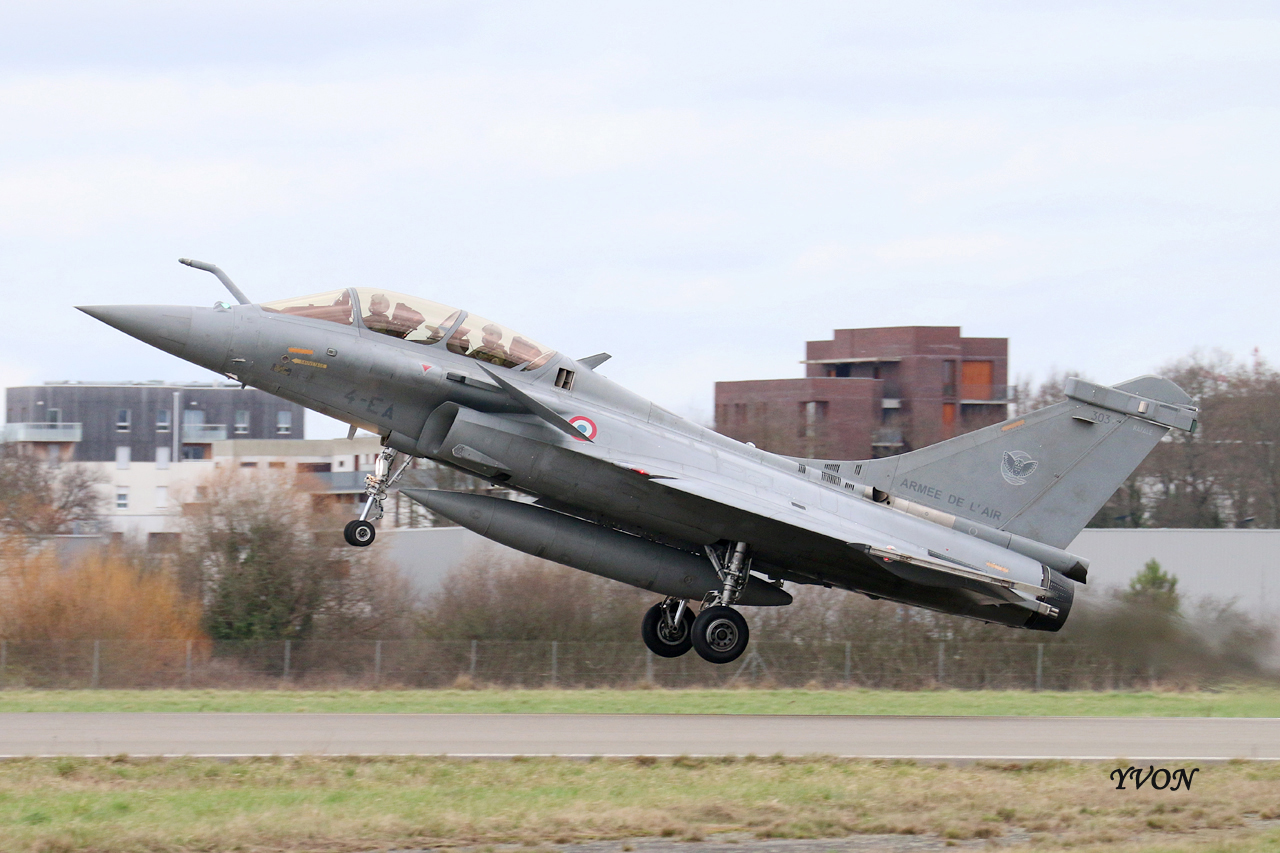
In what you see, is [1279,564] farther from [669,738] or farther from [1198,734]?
[669,738]

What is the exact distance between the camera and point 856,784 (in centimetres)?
1609

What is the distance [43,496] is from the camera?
5375 cm

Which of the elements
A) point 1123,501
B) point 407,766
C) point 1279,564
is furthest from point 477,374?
point 1123,501

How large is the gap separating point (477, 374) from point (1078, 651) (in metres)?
19.8

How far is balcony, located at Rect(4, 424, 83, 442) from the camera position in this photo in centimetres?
8544

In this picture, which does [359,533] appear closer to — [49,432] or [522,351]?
[522,351]

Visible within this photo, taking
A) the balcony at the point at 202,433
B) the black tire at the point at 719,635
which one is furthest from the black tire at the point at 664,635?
the balcony at the point at 202,433

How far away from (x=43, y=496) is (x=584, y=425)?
137 feet

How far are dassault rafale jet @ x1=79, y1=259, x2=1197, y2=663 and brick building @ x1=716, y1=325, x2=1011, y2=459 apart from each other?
42.6m

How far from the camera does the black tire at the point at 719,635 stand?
18828mm

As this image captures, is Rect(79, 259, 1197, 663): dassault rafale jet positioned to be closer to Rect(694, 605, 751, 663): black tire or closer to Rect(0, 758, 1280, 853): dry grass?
Rect(694, 605, 751, 663): black tire

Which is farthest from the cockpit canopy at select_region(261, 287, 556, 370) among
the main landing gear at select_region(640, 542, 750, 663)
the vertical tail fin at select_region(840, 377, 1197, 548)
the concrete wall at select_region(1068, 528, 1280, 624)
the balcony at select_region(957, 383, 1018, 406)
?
the balcony at select_region(957, 383, 1018, 406)

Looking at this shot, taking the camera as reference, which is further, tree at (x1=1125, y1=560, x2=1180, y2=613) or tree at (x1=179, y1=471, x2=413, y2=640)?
tree at (x1=179, y1=471, x2=413, y2=640)

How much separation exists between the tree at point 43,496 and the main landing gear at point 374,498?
102 ft
